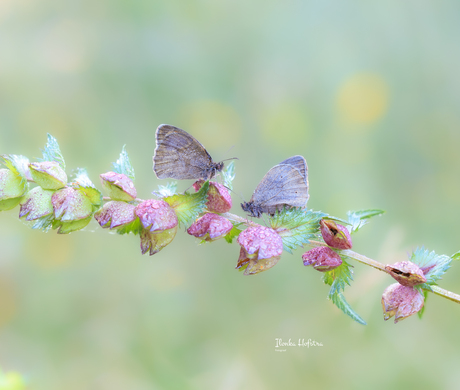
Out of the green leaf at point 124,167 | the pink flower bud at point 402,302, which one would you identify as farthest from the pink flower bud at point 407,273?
the green leaf at point 124,167

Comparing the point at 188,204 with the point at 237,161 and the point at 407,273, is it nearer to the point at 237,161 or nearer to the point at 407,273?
the point at 407,273

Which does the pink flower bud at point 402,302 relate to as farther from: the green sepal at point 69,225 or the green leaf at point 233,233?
the green sepal at point 69,225

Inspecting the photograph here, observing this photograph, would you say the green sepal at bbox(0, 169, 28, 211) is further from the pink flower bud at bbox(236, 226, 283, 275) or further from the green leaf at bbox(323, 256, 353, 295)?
the green leaf at bbox(323, 256, 353, 295)

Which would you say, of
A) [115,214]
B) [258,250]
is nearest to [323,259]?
[258,250]

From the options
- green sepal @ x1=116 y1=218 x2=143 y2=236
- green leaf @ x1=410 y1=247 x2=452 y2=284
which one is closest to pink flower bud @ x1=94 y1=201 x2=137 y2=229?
green sepal @ x1=116 y1=218 x2=143 y2=236

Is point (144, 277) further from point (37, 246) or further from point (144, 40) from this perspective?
point (144, 40)

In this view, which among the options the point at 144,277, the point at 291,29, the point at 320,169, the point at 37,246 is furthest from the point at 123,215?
the point at 291,29
